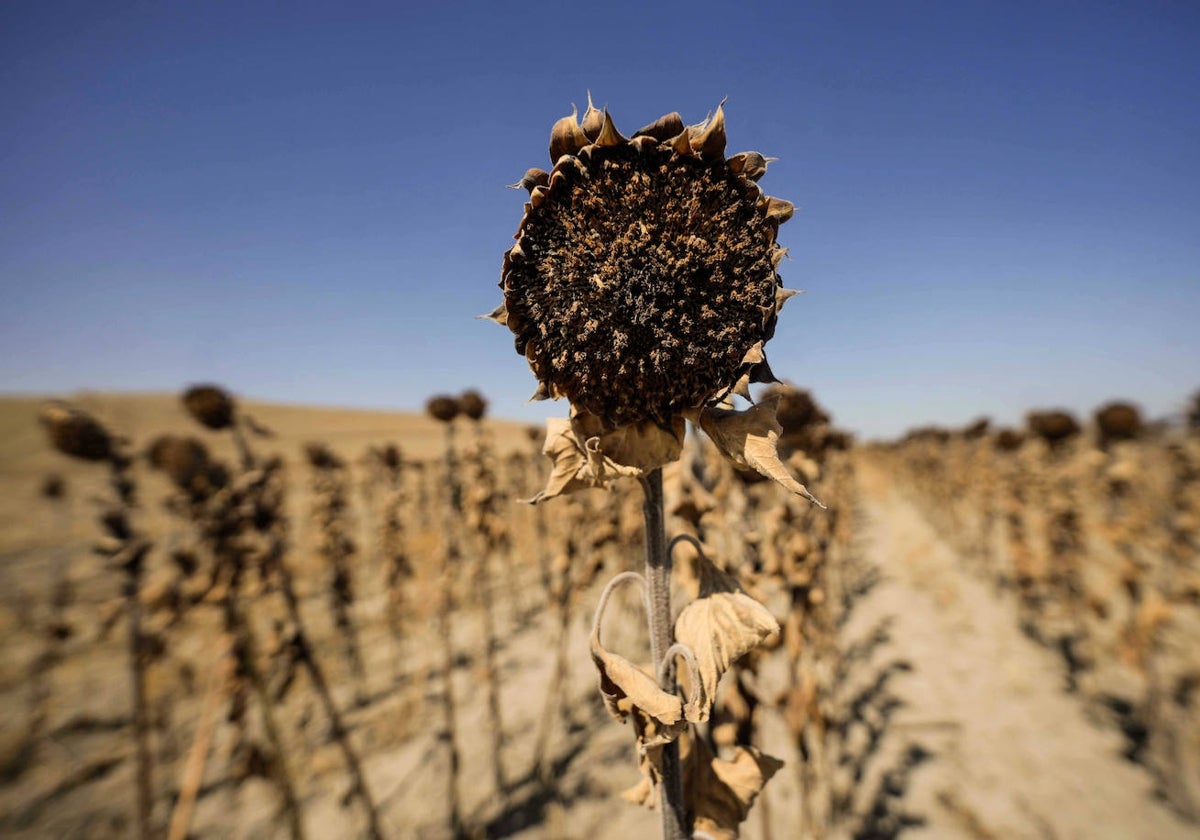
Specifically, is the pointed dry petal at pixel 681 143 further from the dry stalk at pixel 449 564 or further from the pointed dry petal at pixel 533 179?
the dry stalk at pixel 449 564

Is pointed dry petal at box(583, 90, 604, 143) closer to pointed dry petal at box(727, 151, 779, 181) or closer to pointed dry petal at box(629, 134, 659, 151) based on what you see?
pointed dry petal at box(629, 134, 659, 151)

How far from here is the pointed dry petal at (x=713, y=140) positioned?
145cm

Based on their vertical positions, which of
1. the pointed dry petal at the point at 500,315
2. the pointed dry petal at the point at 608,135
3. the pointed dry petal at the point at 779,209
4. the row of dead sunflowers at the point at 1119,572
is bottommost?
the row of dead sunflowers at the point at 1119,572

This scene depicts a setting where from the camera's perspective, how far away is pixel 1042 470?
12.7m

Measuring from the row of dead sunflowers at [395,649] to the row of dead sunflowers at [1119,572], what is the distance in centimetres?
402

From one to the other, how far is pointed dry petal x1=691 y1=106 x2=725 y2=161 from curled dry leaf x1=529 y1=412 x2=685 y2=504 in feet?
2.63

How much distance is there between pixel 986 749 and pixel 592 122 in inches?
370

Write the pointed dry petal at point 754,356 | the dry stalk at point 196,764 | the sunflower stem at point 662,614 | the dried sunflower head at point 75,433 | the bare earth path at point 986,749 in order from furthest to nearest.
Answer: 1. the bare earth path at point 986,749
2. the dried sunflower head at point 75,433
3. the dry stalk at point 196,764
4. the sunflower stem at point 662,614
5. the pointed dry petal at point 754,356

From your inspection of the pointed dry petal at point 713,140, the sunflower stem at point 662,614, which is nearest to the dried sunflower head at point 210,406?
the sunflower stem at point 662,614

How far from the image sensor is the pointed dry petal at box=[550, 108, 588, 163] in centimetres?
150

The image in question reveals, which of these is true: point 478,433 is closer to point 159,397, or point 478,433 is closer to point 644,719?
point 644,719

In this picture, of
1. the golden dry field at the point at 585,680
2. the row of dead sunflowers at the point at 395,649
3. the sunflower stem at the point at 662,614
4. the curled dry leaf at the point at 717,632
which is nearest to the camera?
the curled dry leaf at the point at 717,632

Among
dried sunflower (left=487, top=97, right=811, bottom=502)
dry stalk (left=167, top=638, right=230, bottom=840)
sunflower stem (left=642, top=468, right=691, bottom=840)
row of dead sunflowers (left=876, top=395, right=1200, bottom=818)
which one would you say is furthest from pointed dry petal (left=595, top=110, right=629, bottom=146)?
row of dead sunflowers (left=876, top=395, right=1200, bottom=818)

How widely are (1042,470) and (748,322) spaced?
15.7m
